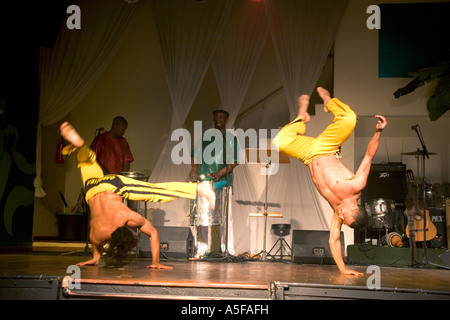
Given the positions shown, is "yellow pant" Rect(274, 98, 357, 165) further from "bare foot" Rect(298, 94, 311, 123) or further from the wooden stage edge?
the wooden stage edge

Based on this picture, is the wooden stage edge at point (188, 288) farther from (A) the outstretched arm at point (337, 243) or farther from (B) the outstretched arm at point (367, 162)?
(B) the outstretched arm at point (367, 162)

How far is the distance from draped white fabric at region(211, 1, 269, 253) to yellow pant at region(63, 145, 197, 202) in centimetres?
264

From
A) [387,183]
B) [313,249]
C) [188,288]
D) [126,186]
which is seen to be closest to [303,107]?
[313,249]

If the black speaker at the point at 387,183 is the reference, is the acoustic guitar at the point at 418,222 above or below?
below

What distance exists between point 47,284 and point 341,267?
8.47 feet

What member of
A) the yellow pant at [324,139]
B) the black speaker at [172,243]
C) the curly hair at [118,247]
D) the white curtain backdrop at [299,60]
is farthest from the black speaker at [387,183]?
the curly hair at [118,247]

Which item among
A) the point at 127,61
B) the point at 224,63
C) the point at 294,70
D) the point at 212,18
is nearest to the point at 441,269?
the point at 294,70

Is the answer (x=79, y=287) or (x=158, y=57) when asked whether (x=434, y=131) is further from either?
(x=79, y=287)

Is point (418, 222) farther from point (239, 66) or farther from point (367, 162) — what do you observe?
point (239, 66)

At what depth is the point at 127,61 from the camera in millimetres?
8898

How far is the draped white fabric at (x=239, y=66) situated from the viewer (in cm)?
707

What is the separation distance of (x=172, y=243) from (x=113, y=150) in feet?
5.96

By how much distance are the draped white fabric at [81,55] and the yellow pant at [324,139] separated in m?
3.63

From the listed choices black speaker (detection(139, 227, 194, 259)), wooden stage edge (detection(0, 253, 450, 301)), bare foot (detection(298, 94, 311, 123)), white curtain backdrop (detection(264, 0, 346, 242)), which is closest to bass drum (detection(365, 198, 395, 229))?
white curtain backdrop (detection(264, 0, 346, 242))
